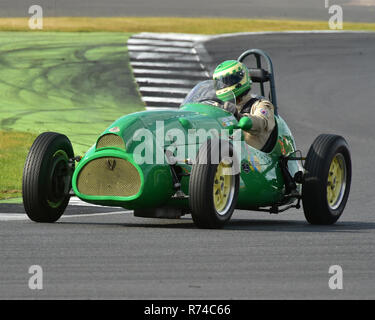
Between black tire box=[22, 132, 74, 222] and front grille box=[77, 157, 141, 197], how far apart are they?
0.40 metres

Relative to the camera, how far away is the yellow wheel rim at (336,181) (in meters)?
11.7

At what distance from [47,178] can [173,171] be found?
1.25 m

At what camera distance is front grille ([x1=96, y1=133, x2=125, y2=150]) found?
32.9 ft

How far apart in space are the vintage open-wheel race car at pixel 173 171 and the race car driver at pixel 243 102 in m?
0.15

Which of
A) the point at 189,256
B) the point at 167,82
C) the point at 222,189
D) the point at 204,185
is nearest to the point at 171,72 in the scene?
the point at 167,82

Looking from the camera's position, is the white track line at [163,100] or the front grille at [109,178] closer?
the front grille at [109,178]

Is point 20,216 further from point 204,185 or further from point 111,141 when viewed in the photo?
point 204,185

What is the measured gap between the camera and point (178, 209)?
10.2m

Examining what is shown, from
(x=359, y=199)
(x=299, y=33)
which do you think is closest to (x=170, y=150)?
(x=359, y=199)

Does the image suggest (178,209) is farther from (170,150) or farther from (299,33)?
(299,33)

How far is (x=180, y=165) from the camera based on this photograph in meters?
10.2

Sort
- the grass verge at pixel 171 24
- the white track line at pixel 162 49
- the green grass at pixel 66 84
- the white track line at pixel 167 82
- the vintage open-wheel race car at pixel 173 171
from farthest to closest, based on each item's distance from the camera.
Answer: the grass verge at pixel 171 24 < the white track line at pixel 162 49 < the white track line at pixel 167 82 < the green grass at pixel 66 84 < the vintage open-wheel race car at pixel 173 171

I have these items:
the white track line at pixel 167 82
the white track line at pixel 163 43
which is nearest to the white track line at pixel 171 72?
the white track line at pixel 167 82

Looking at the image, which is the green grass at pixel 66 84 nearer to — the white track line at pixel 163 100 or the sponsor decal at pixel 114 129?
the white track line at pixel 163 100
